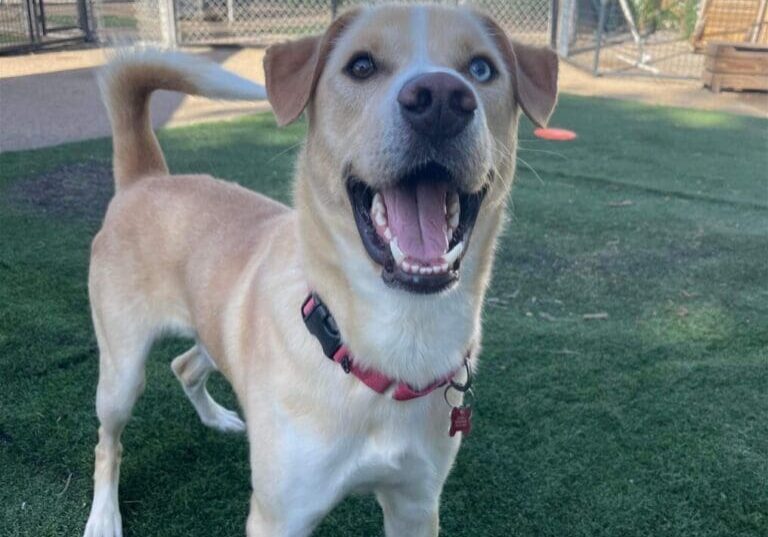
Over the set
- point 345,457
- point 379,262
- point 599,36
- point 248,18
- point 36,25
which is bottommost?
point 248,18

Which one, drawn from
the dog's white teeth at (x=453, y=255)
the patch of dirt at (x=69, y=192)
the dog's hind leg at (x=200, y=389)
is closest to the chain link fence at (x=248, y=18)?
the patch of dirt at (x=69, y=192)

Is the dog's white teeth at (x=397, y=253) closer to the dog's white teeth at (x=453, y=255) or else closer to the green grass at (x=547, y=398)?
the dog's white teeth at (x=453, y=255)

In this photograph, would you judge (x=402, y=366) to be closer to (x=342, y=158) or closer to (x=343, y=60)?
(x=342, y=158)

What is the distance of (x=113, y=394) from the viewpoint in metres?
2.89

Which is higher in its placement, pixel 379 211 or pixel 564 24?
pixel 379 211

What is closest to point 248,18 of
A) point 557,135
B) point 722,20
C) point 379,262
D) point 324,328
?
point 557,135

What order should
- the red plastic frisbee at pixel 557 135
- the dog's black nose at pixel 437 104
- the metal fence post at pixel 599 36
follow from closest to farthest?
the dog's black nose at pixel 437 104, the red plastic frisbee at pixel 557 135, the metal fence post at pixel 599 36

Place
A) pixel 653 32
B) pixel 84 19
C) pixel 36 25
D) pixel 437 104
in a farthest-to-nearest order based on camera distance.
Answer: pixel 653 32, pixel 84 19, pixel 36 25, pixel 437 104

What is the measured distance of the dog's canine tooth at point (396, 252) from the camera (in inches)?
76.3

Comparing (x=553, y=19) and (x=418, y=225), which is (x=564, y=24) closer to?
(x=553, y=19)

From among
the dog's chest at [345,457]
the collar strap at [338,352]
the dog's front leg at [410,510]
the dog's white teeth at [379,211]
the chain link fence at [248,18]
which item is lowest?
the chain link fence at [248,18]

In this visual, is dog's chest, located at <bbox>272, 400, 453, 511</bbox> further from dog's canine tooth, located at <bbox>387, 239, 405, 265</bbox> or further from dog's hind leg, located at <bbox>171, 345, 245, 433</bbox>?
dog's hind leg, located at <bbox>171, 345, 245, 433</bbox>

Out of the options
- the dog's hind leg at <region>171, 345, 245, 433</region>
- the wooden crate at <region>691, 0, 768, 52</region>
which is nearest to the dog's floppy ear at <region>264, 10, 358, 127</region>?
the dog's hind leg at <region>171, 345, 245, 433</region>

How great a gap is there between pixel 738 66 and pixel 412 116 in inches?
450
